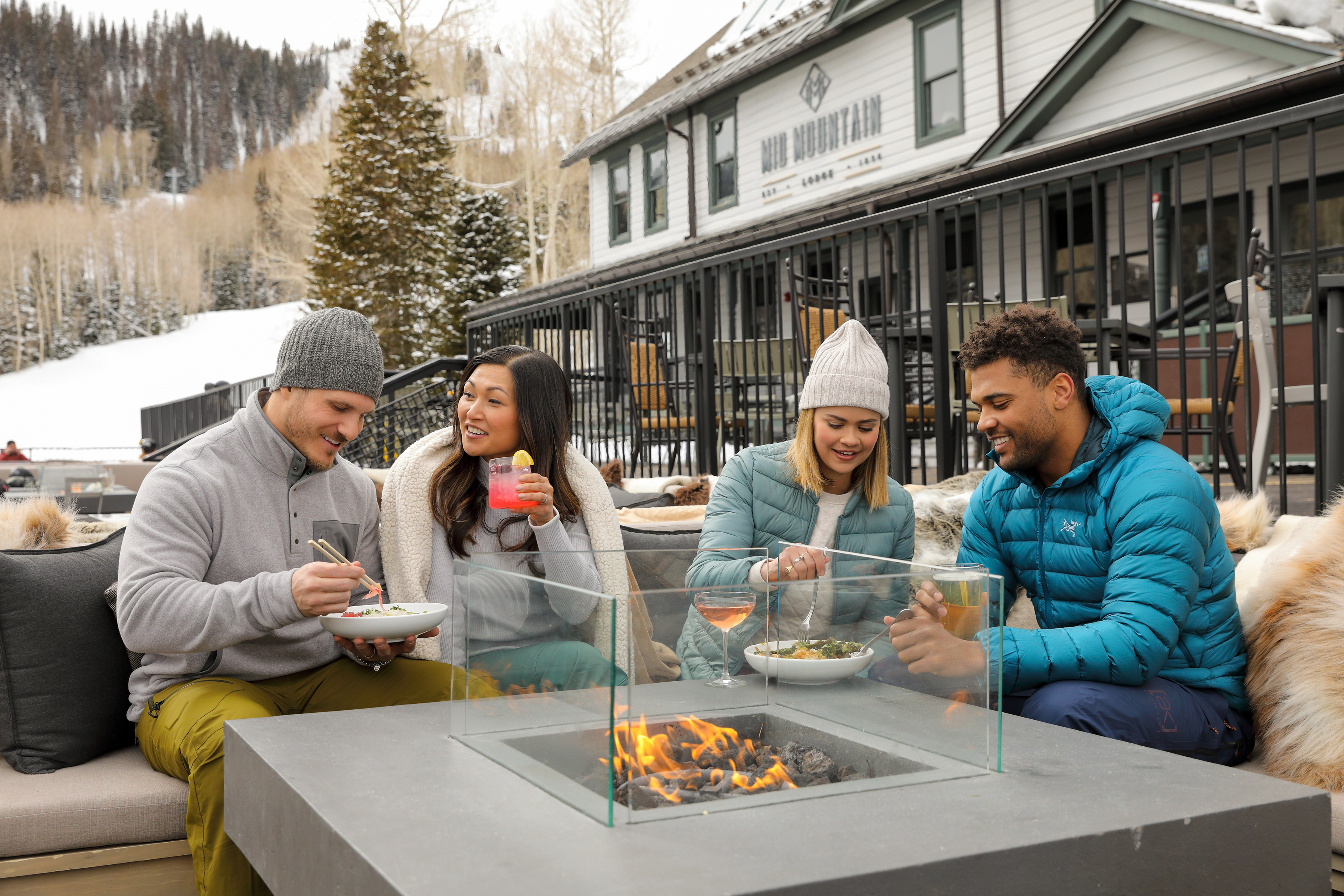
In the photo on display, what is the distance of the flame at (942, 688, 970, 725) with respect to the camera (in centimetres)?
176

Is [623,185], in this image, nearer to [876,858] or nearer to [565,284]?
[565,284]

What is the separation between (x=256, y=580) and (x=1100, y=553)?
208cm

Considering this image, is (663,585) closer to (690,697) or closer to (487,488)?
(690,697)

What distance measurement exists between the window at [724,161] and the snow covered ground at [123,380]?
22.2 m

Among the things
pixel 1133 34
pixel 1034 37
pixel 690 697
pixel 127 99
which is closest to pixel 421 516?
pixel 690 697

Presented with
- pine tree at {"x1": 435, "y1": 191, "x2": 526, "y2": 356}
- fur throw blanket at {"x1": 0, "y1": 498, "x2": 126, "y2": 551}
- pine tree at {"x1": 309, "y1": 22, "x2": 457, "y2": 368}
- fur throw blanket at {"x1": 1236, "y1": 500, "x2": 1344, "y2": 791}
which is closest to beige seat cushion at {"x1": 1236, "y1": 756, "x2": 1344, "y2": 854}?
fur throw blanket at {"x1": 1236, "y1": 500, "x2": 1344, "y2": 791}

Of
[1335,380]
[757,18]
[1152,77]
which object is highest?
[757,18]

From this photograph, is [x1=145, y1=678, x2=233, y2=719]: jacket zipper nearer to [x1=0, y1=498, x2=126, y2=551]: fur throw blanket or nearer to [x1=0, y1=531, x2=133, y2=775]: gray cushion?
Result: [x1=0, y1=531, x2=133, y2=775]: gray cushion

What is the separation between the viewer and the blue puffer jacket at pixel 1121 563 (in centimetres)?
246

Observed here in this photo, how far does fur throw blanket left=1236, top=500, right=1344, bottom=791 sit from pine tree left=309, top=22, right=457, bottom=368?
889 inches

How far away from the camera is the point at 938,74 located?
12.8 m

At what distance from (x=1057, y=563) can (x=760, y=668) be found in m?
1.20

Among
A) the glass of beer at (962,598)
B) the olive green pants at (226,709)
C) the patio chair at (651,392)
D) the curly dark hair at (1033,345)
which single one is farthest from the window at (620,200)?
the glass of beer at (962,598)

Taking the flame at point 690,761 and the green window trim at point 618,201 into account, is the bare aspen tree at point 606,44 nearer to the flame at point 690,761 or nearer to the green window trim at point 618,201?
the green window trim at point 618,201
